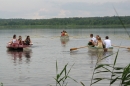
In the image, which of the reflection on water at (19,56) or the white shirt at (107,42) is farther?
the white shirt at (107,42)

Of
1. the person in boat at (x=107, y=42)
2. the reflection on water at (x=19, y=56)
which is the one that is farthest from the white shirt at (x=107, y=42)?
the reflection on water at (x=19, y=56)

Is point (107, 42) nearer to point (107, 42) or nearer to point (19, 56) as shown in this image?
point (107, 42)

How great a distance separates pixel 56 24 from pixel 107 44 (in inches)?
6401

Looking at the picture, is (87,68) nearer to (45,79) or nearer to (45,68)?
(45,68)

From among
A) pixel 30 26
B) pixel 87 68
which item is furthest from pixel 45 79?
pixel 30 26

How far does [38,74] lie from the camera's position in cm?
1658

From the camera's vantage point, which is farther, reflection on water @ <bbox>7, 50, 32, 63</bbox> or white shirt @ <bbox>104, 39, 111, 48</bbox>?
white shirt @ <bbox>104, 39, 111, 48</bbox>

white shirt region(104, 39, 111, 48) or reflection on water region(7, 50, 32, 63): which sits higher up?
white shirt region(104, 39, 111, 48)

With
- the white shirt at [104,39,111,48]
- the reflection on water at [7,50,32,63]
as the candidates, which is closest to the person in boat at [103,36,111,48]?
the white shirt at [104,39,111,48]

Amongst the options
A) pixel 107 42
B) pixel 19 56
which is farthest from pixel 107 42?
pixel 19 56

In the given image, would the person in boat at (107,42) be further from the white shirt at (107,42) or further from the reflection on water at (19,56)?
the reflection on water at (19,56)

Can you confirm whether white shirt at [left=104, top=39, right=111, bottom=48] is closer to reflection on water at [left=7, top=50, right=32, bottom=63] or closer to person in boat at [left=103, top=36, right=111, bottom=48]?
person in boat at [left=103, top=36, right=111, bottom=48]

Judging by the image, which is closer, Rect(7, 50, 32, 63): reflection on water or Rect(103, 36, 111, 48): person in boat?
Rect(7, 50, 32, 63): reflection on water

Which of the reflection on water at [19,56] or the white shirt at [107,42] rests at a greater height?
the white shirt at [107,42]
